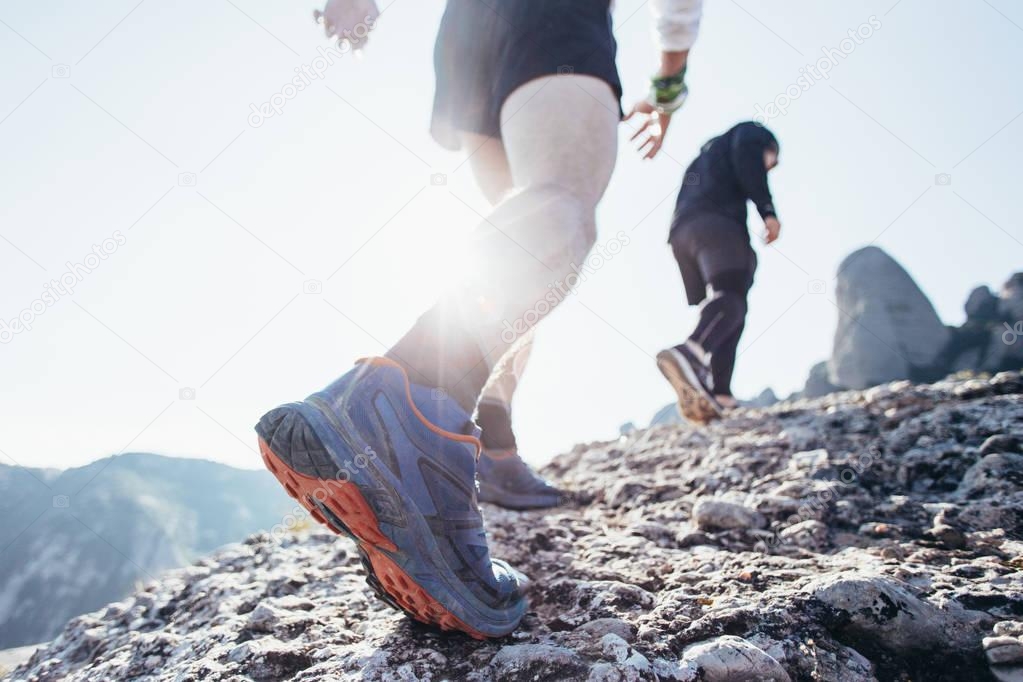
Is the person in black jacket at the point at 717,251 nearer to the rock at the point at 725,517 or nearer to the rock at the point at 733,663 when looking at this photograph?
the rock at the point at 725,517

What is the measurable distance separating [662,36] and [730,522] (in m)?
1.65

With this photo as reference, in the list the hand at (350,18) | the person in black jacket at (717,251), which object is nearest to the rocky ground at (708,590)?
the person in black jacket at (717,251)

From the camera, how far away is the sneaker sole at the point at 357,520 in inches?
34.6

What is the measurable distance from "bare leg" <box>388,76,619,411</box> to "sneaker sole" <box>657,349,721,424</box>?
6.52ft

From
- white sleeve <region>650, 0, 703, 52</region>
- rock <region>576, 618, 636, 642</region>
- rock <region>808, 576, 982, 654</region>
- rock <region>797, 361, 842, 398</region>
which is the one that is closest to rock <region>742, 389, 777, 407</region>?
rock <region>797, 361, 842, 398</region>

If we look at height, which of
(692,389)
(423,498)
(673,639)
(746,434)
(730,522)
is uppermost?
(692,389)

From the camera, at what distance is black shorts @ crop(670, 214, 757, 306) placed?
3.73 metres

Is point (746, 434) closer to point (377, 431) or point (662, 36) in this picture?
point (662, 36)

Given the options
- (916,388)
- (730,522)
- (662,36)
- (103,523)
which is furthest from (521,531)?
(103,523)

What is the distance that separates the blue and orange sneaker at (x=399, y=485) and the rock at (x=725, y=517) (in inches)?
31.0

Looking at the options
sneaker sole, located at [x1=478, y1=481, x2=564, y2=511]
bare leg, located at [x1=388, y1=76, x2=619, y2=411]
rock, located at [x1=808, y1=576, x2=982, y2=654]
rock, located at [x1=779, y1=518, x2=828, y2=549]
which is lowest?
rock, located at [x1=808, y1=576, x2=982, y2=654]

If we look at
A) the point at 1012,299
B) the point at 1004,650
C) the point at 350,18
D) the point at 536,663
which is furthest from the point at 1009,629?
the point at 1012,299

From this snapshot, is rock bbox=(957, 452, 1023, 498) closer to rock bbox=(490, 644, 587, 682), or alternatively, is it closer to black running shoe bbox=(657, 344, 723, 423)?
rock bbox=(490, 644, 587, 682)

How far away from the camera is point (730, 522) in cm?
159
